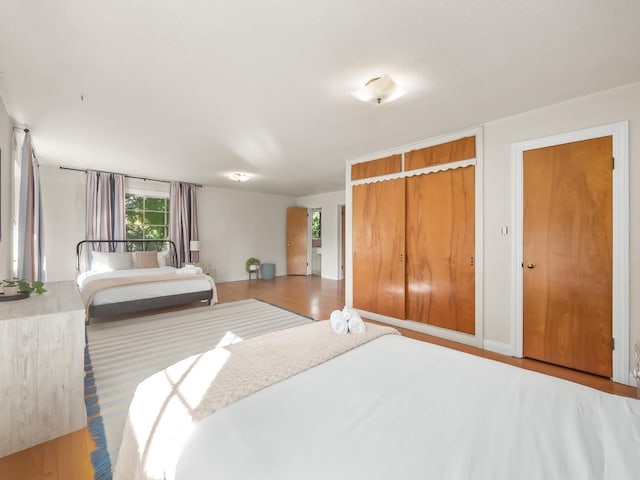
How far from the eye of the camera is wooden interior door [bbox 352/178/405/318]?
3.81 m

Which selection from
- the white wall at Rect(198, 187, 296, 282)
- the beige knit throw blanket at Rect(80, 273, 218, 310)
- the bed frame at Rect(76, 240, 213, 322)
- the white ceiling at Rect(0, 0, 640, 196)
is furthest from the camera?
the white wall at Rect(198, 187, 296, 282)

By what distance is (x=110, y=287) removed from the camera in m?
3.73

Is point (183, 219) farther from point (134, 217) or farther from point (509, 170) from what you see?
point (509, 170)

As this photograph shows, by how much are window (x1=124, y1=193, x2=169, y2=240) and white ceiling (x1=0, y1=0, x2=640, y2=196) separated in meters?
2.58

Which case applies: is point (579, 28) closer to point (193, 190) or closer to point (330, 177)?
point (330, 177)

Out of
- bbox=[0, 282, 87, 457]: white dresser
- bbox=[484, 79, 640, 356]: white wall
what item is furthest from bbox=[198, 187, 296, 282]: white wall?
bbox=[484, 79, 640, 356]: white wall

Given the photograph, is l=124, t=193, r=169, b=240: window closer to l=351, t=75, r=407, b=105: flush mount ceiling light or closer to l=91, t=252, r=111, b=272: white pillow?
l=91, t=252, r=111, b=272: white pillow

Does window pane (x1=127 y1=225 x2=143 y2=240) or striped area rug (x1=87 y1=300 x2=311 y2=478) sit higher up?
window pane (x1=127 y1=225 x2=143 y2=240)

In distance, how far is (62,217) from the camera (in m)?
5.21

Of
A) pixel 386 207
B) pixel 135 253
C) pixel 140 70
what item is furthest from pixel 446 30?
pixel 135 253

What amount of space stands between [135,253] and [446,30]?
5.82 m

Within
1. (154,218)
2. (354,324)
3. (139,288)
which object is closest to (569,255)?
(354,324)

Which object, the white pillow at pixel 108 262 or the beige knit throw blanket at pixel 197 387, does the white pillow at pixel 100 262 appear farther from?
the beige knit throw blanket at pixel 197 387

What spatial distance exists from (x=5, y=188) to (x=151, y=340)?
6.71 feet
